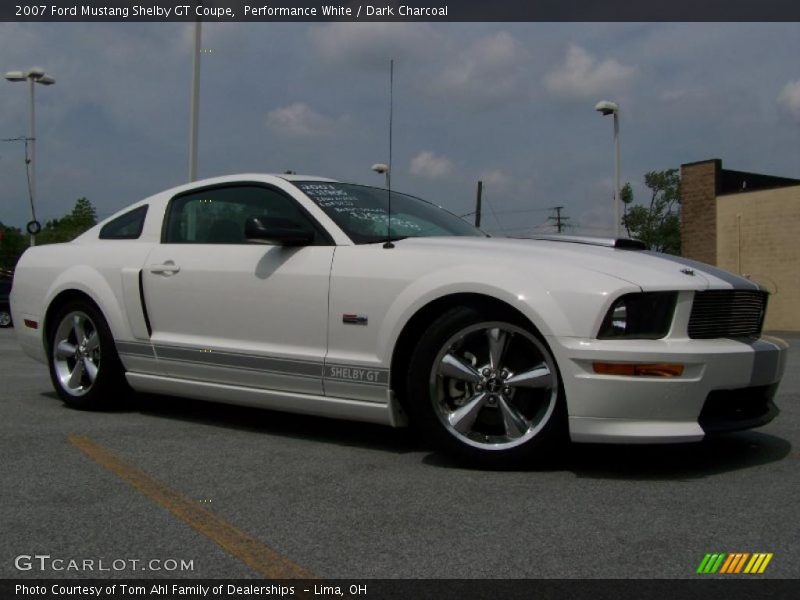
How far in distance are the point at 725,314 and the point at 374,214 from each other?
76.1 inches

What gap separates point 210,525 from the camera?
121 inches

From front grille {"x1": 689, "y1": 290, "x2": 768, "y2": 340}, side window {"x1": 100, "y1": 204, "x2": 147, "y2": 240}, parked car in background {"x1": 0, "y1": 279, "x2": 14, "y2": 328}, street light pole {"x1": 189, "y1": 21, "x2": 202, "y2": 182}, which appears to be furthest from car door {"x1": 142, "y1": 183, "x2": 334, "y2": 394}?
parked car in background {"x1": 0, "y1": 279, "x2": 14, "y2": 328}

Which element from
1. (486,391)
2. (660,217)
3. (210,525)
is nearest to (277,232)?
(486,391)

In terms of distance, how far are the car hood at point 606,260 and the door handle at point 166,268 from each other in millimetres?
1488

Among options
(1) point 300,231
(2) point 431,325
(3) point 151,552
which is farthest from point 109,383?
(3) point 151,552

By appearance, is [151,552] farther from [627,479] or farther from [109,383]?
[109,383]

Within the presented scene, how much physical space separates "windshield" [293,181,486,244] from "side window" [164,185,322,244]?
0.17 m

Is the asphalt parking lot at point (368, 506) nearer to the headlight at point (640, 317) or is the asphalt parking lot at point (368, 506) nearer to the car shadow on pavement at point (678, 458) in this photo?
the car shadow on pavement at point (678, 458)

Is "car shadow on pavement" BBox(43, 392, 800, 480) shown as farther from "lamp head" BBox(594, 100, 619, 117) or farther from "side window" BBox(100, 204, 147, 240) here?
"lamp head" BBox(594, 100, 619, 117)

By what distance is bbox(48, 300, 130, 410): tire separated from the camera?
549cm

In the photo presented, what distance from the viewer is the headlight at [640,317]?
145 inches

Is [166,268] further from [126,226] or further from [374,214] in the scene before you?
[374,214]

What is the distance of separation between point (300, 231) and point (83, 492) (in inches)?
67.3
